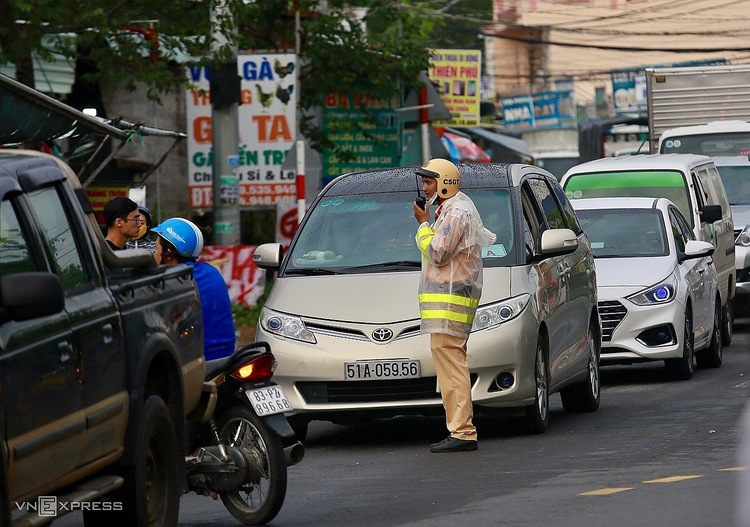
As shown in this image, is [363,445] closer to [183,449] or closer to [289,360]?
[289,360]

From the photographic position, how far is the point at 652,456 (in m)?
9.23

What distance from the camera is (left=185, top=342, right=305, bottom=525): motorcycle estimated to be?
7.32 m

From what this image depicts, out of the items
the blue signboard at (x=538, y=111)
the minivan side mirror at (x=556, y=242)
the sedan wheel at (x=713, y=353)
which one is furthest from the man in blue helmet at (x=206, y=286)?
the blue signboard at (x=538, y=111)

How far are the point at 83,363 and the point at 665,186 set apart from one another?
42.1 feet

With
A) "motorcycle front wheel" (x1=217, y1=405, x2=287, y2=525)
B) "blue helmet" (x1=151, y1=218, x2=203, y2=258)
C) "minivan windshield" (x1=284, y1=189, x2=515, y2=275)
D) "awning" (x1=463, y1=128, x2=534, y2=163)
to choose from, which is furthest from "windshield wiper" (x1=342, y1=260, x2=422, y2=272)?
"awning" (x1=463, y1=128, x2=534, y2=163)

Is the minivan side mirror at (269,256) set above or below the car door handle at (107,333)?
below

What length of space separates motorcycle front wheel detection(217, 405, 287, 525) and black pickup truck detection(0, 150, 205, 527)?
1.23 ft

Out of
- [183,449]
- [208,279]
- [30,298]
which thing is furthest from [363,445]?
[30,298]

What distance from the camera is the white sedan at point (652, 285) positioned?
1380 centimetres

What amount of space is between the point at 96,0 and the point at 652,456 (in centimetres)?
986

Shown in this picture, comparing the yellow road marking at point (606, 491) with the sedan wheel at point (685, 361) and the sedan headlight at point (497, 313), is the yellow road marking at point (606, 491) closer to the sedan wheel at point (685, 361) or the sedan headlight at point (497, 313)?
the sedan headlight at point (497, 313)

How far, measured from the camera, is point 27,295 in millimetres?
4938

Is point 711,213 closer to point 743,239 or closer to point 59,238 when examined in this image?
point 743,239

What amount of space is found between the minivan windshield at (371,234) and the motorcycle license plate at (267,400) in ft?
10.1
